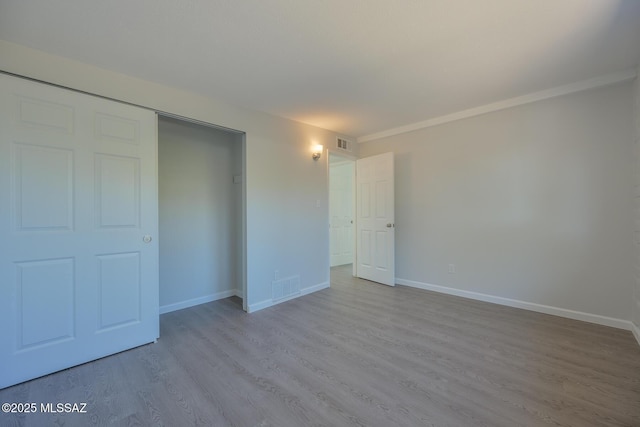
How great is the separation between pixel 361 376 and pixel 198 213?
2865mm

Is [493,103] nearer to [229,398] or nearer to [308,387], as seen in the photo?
[308,387]

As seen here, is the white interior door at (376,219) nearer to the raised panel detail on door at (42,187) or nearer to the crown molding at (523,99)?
the crown molding at (523,99)

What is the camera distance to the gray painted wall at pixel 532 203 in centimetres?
277

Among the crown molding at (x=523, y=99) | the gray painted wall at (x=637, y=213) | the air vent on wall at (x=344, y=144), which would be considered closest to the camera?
the gray painted wall at (x=637, y=213)

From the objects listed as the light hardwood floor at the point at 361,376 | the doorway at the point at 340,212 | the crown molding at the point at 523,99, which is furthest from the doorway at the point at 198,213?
the doorway at the point at 340,212

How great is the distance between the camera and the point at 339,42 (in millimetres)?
2084

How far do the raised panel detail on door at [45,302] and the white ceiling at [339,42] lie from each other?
1698mm

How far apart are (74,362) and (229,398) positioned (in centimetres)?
143

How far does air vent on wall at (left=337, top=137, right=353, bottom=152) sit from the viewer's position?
15.1 feet

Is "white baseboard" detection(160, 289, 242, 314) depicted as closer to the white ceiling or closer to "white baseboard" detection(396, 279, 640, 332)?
the white ceiling

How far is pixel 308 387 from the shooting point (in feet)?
6.24

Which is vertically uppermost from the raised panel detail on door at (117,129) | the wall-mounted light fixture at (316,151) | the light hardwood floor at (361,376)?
the wall-mounted light fixture at (316,151)

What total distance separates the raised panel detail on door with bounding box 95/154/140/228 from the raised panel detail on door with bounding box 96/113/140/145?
17 cm

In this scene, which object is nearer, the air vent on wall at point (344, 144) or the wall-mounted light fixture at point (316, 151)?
the wall-mounted light fixture at point (316, 151)
